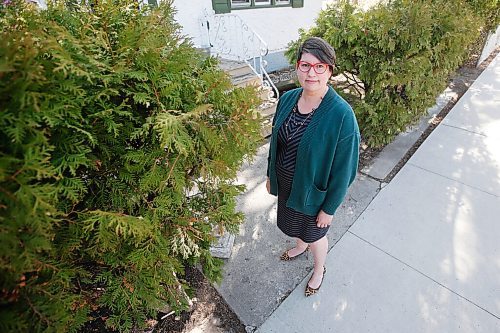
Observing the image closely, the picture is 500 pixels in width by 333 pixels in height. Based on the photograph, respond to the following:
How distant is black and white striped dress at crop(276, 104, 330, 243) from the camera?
1788mm

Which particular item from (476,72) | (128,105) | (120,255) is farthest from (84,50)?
(476,72)

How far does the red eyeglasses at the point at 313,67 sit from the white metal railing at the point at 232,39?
3.69 metres

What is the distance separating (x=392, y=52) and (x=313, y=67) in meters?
2.32

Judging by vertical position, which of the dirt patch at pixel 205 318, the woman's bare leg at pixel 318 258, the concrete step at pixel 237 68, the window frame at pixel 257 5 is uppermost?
the window frame at pixel 257 5

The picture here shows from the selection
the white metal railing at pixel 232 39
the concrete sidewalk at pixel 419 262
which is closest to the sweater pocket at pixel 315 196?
the concrete sidewalk at pixel 419 262

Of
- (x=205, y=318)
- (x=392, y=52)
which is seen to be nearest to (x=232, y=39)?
(x=392, y=52)

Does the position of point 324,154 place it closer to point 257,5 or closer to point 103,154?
point 103,154

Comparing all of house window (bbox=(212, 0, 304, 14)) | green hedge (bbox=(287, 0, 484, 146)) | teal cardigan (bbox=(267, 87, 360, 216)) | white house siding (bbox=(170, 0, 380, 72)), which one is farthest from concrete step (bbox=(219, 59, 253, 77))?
teal cardigan (bbox=(267, 87, 360, 216))

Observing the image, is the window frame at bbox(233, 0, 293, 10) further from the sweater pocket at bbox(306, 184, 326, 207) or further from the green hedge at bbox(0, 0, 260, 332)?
the sweater pocket at bbox(306, 184, 326, 207)

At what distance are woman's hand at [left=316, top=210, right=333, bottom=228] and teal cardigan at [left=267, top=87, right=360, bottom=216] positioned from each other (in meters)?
0.04

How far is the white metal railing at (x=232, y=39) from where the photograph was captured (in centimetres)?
528

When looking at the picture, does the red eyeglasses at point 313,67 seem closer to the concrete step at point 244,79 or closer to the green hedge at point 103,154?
the green hedge at point 103,154

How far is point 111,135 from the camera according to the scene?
126 cm

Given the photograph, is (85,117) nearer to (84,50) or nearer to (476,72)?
(84,50)
